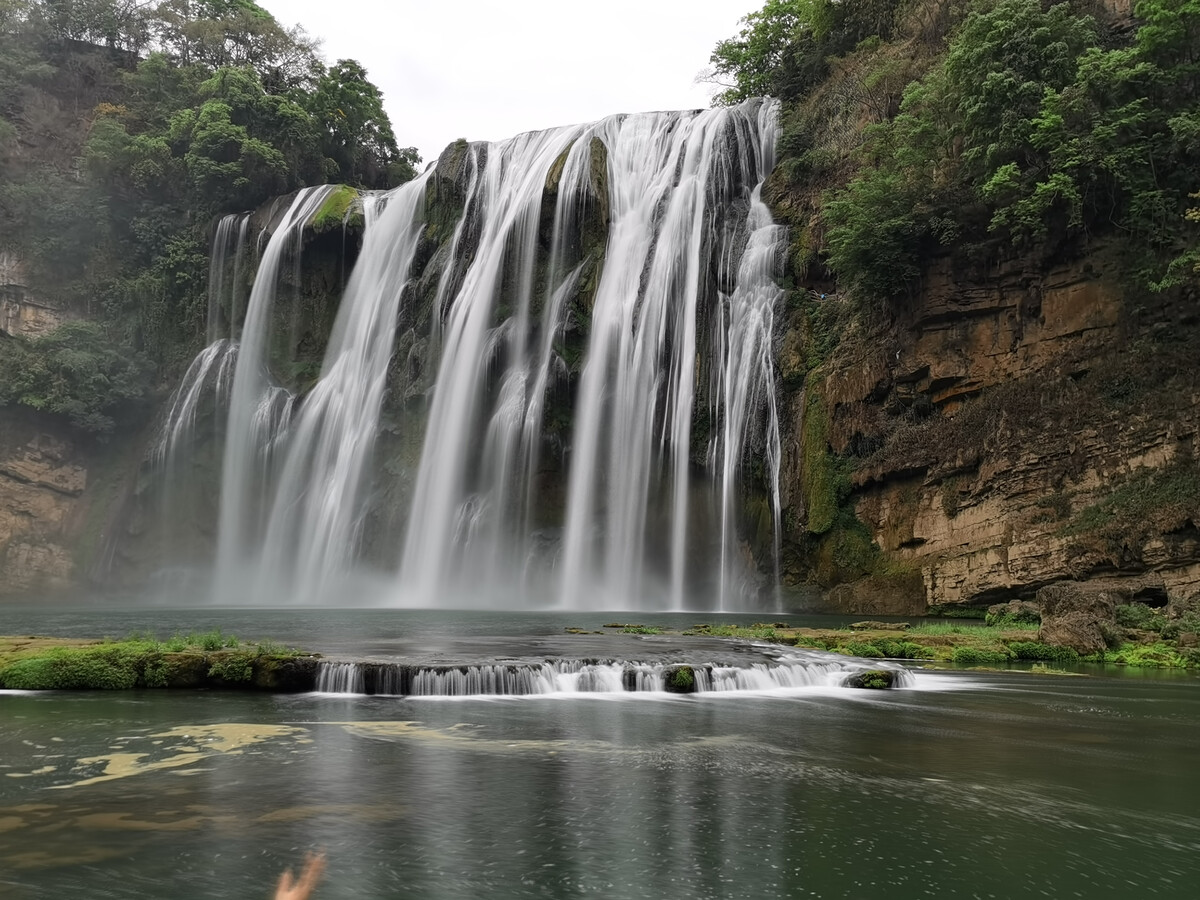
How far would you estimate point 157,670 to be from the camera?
11859mm

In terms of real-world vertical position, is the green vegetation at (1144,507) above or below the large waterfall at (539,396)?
below

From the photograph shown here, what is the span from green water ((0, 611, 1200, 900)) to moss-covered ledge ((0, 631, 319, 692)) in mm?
565

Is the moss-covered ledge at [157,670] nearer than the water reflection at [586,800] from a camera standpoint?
No

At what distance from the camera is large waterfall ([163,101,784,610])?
101ft

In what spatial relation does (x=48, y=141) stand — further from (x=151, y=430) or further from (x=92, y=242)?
(x=151, y=430)

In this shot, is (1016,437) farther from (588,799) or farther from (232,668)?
(588,799)

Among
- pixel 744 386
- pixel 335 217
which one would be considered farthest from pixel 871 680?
pixel 335 217

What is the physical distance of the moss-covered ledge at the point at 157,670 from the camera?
11.7m

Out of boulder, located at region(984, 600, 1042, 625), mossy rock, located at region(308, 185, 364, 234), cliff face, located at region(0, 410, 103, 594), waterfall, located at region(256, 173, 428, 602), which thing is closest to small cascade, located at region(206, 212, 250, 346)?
mossy rock, located at region(308, 185, 364, 234)

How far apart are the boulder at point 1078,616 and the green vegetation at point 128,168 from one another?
1668 inches

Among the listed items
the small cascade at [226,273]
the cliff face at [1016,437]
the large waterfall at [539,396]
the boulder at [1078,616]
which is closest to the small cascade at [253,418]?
the large waterfall at [539,396]

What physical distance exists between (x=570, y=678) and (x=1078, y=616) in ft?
37.0

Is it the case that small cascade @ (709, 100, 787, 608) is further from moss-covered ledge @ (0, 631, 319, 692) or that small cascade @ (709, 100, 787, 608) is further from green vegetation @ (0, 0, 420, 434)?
green vegetation @ (0, 0, 420, 434)

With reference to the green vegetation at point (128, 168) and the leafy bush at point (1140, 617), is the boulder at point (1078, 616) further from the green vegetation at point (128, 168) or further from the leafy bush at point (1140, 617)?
the green vegetation at point (128, 168)
